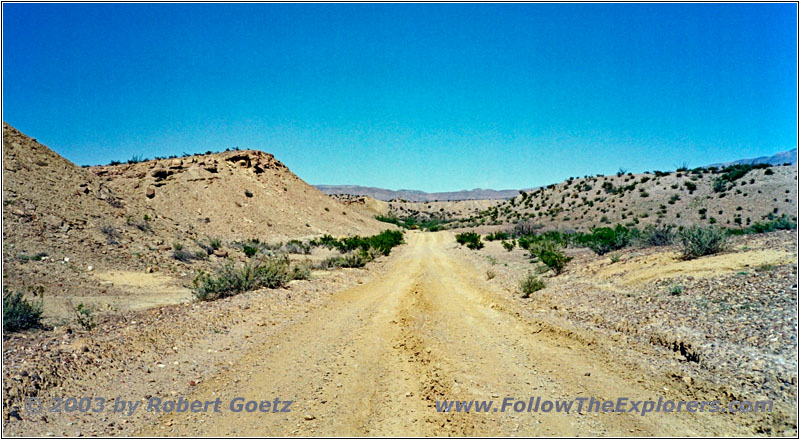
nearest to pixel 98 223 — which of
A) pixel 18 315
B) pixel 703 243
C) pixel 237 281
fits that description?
pixel 237 281

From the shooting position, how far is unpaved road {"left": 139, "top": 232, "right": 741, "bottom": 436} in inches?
181

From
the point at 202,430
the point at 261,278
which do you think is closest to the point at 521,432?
the point at 202,430

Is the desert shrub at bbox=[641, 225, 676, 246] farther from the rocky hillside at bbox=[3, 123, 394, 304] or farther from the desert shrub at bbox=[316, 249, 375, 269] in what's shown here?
the rocky hillside at bbox=[3, 123, 394, 304]

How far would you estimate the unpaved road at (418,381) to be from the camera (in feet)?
15.1

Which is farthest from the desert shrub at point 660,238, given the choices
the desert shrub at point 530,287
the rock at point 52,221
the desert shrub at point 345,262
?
the rock at point 52,221

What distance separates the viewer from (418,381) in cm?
578

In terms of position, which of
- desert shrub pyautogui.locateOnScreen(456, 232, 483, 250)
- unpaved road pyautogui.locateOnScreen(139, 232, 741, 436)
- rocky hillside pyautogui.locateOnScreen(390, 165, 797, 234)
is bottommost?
unpaved road pyautogui.locateOnScreen(139, 232, 741, 436)

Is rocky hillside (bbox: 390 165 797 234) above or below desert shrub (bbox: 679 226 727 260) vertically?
above

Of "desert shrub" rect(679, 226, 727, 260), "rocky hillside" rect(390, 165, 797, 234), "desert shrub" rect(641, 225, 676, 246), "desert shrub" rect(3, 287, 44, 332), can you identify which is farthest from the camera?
"rocky hillside" rect(390, 165, 797, 234)

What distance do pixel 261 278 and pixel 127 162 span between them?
43.8m

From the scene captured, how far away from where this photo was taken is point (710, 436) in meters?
4.37

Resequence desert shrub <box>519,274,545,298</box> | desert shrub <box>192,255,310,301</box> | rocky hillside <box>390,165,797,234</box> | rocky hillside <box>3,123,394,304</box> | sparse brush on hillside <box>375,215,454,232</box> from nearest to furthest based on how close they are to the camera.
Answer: desert shrub <box>192,255,310,301</box>, desert shrub <box>519,274,545,298</box>, rocky hillside <box>3,123,394,304</box>, rocky hillside <box>390,165,797,234</box>, sparse brush on hillside <box>375,215,454,232</box>

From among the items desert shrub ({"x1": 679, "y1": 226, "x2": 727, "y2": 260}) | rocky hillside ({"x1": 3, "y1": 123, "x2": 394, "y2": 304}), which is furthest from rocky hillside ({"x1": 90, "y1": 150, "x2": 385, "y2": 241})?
desert shrub ({"x1": 679, "y1": 226, "x2": 727, "y2": 260})

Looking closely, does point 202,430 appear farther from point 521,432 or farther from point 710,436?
point 710,436
